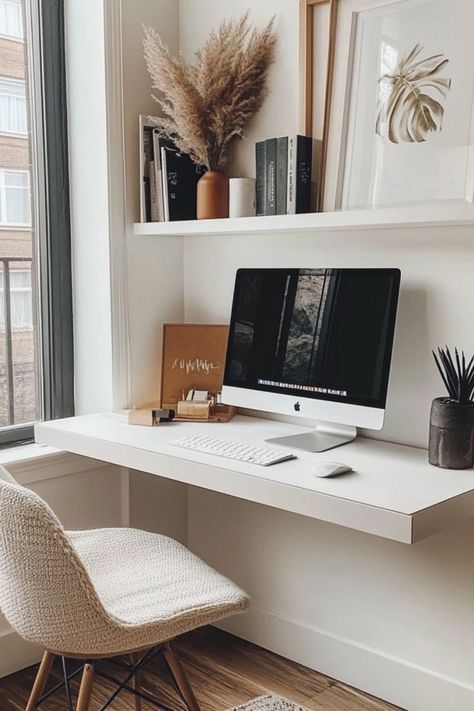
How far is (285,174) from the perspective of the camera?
224 centimetres

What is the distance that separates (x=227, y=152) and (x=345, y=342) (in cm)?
79

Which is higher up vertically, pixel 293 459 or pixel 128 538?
pixel 293 459

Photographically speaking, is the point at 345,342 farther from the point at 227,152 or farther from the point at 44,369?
the point at 44,369

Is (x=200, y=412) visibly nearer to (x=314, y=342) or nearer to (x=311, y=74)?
(x=314, y=342)

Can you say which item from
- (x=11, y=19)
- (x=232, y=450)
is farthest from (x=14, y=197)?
(x=232, y=450)

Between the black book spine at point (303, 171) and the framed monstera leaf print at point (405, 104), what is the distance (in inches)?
2.8

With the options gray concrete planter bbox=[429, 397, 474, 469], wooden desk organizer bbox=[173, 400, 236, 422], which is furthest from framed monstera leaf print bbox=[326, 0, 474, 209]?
wooden desk organizer bbox=[173, 400, 236, 422]

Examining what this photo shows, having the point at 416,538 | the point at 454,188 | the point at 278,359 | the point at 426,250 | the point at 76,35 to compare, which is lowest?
the point at 416,538

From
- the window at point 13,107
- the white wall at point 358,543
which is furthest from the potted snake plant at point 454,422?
the window at point 13,107

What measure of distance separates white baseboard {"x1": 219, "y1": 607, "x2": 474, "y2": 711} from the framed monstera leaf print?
4.07ft

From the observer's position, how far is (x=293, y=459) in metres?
2.04

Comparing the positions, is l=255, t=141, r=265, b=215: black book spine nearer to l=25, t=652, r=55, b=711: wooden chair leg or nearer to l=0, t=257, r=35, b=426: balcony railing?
l=0, t=257, r=35, b=426: balcony railing

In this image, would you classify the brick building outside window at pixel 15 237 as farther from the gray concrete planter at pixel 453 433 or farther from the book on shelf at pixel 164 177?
the gray concrete planter at pixel 453 433

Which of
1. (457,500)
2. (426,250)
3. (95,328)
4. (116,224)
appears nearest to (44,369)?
(95,328)
